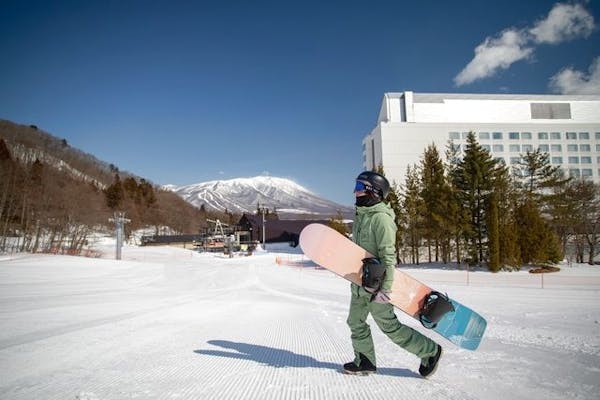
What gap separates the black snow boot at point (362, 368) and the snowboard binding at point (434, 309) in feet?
2.06

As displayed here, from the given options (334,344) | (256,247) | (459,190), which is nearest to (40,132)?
(256,247)

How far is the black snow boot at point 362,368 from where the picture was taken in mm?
3008

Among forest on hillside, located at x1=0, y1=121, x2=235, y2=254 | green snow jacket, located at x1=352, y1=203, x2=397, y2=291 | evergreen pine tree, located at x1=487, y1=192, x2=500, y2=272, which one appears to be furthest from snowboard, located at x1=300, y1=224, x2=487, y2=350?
forest on hillside, located at x1=0, y1=121, x2=235, y2=254

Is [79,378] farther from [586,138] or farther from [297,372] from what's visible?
[586,138]

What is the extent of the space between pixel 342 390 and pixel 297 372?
0.55 metres

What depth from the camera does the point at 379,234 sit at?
2.97 m

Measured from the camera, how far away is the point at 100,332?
451 centimetres

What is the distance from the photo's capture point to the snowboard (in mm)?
3106

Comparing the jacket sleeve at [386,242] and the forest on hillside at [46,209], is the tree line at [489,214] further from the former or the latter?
the forest on hillside at [46,209]

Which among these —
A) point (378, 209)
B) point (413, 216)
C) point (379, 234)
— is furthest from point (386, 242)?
point (413, 216)

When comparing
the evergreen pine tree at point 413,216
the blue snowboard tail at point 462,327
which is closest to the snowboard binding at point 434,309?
the blue snowboard tail at point 462,327

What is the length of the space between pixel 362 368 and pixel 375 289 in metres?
0.79

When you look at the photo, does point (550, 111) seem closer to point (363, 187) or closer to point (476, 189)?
point (476, 189)

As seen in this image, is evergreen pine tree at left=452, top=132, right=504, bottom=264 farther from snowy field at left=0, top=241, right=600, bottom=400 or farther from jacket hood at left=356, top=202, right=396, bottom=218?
jacket hood at left=356, top=202, right=396, bottom=218
